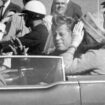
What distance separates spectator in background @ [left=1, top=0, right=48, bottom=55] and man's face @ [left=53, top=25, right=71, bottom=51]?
371mm

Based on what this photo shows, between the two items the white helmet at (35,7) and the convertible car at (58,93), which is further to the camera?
the white helmet at (35,7)

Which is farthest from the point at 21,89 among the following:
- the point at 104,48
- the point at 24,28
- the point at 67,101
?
the point at 24,28

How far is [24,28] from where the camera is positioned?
16.0 feet

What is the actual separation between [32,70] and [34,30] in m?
1.50

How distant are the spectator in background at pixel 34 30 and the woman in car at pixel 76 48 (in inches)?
13.8

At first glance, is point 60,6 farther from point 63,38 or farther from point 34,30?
point 63,38

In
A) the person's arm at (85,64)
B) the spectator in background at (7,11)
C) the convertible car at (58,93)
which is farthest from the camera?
the spectator in background at (7,11)

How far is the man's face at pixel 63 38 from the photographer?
4094 millimetres

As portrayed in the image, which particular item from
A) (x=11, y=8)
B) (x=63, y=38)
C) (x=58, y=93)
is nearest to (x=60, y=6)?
(x=63, y=38)

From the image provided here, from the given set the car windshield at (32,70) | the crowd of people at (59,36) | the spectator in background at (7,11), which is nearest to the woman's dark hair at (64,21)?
the crowd of people at (59,36)

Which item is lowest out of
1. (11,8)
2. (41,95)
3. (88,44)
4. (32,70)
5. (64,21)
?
(41,95)

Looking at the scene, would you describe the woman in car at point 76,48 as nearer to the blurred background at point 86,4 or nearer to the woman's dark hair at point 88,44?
the woman's dark hair at point 88,44

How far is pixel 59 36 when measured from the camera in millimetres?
4164

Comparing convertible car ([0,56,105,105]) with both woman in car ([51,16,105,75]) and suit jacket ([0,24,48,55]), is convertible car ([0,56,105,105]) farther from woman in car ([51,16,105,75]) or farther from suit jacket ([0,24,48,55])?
suit jacket ([0,24,48,55])
